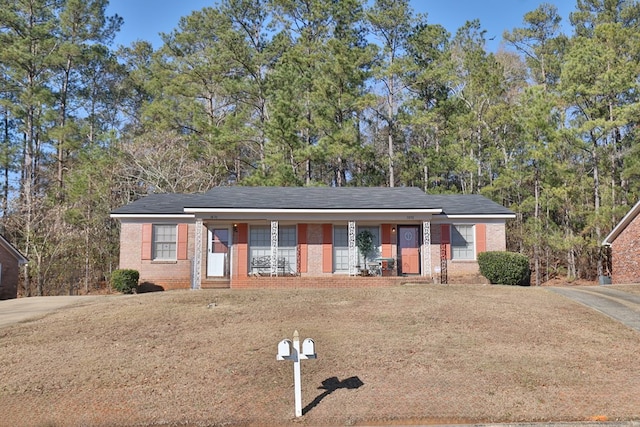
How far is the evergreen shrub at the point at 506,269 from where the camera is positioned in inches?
776

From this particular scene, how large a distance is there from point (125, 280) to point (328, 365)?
13174mm

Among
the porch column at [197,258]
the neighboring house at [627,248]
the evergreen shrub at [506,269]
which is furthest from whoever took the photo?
the neighboring house at [627,248]

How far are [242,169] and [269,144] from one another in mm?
6282

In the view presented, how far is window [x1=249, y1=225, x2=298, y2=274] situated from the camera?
2120 cm

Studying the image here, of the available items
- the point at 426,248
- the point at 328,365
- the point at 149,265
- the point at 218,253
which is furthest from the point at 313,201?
the point at 328,365

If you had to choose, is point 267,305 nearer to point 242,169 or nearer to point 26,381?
point 26,381

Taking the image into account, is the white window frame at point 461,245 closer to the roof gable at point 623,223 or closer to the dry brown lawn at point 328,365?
the roof gable at point 623,223

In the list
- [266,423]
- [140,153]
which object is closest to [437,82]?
[140,153]

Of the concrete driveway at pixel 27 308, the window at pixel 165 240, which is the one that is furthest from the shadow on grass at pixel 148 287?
the concrete driveway at pixel 27 308

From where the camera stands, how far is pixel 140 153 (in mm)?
31828

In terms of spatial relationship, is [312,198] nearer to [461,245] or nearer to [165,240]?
[165,240]

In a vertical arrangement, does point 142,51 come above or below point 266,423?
above

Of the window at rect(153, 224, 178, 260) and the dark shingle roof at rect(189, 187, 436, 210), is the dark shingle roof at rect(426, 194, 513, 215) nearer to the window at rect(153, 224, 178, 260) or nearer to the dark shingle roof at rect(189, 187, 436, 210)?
the dark shingle roof at rect(189, 187, 436, 210)

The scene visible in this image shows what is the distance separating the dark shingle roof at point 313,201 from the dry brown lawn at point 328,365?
702 cm
